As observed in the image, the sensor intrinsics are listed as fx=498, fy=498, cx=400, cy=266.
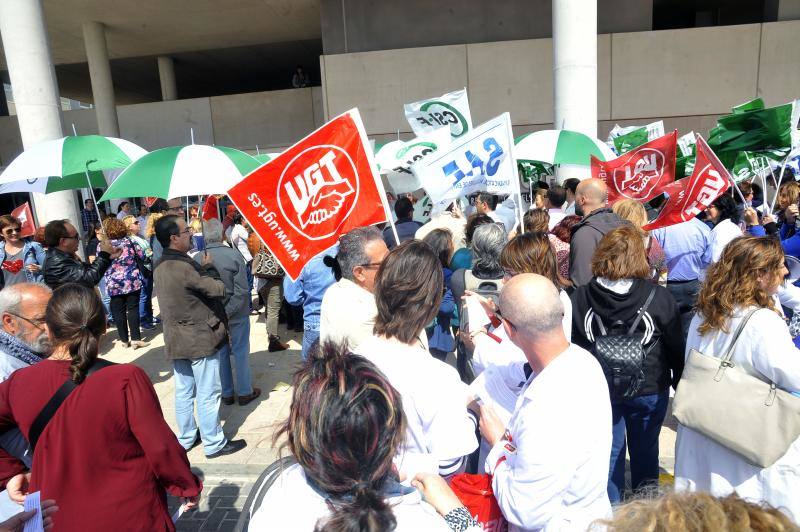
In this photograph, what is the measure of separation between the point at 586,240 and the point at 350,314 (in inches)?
82.8

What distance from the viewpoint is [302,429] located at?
1.25 meters

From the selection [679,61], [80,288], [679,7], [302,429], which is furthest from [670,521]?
[679,7]

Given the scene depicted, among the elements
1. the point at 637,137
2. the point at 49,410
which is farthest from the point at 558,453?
the point at 637,137

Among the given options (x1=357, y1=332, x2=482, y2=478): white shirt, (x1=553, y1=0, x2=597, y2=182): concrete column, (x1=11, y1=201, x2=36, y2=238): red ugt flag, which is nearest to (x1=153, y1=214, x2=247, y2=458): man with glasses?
(x1=357, y1=332, x2=482, y2=478): white shirt

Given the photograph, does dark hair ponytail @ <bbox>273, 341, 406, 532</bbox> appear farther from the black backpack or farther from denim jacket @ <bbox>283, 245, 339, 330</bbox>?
denim jacket @ <bbox>283, 245, 339, 330</bbox>

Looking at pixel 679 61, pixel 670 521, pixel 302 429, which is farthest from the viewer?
pixel 679 61

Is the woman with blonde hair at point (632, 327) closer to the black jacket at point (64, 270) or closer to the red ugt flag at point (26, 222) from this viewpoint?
the black jacket at point (64, 270)

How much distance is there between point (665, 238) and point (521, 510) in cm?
412

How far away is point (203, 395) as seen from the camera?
162 inches

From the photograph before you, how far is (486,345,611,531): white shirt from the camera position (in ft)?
5.44

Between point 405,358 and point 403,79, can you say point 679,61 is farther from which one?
point 405,358

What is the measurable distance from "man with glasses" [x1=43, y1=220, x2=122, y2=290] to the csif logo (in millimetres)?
4777

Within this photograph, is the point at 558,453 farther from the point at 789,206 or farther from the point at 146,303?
the point at 146,303

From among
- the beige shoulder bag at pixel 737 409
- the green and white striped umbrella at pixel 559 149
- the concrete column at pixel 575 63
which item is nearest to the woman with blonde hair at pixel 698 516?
the beige shoulder bag at pixel 737 409
